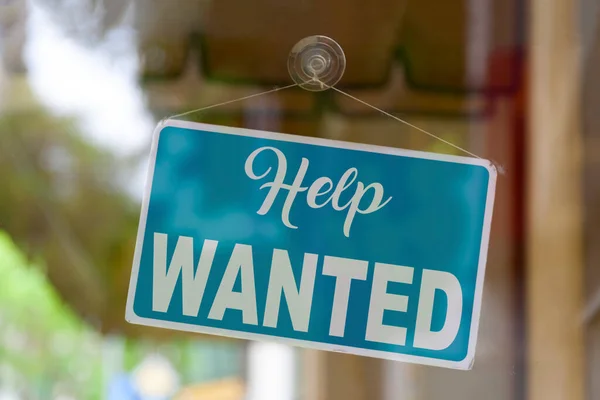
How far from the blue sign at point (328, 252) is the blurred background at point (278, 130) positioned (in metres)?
0.05

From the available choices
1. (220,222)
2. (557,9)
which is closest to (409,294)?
(220,222)

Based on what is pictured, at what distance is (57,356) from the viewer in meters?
0.45

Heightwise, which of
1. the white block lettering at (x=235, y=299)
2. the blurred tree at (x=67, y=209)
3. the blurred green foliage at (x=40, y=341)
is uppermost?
the blurred tree at (x=67, y=209)

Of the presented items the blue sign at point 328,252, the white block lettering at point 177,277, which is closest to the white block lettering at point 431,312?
the blue sign at point 328,252

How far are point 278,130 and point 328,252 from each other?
0.11 metres

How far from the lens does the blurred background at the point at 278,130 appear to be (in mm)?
403

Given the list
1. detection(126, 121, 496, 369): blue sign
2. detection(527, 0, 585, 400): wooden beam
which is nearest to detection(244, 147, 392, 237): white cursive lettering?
detection(126, 121, 496, 369): blue sign

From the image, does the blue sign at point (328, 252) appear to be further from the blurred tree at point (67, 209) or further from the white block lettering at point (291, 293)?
the blurred tree at point (67, 209)

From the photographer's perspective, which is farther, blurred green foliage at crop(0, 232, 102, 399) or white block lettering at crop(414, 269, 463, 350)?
blurred green foliage at crop(0, 232, 102, 399)

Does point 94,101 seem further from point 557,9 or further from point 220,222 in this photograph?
point 557,9

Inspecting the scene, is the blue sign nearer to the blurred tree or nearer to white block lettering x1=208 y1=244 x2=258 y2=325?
→ white block lettering x1=208 y1=244 x2=258 y2=325

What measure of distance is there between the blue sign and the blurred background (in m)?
0.05

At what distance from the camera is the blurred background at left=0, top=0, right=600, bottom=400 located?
0.40m

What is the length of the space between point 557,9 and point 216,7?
0.25 metres
